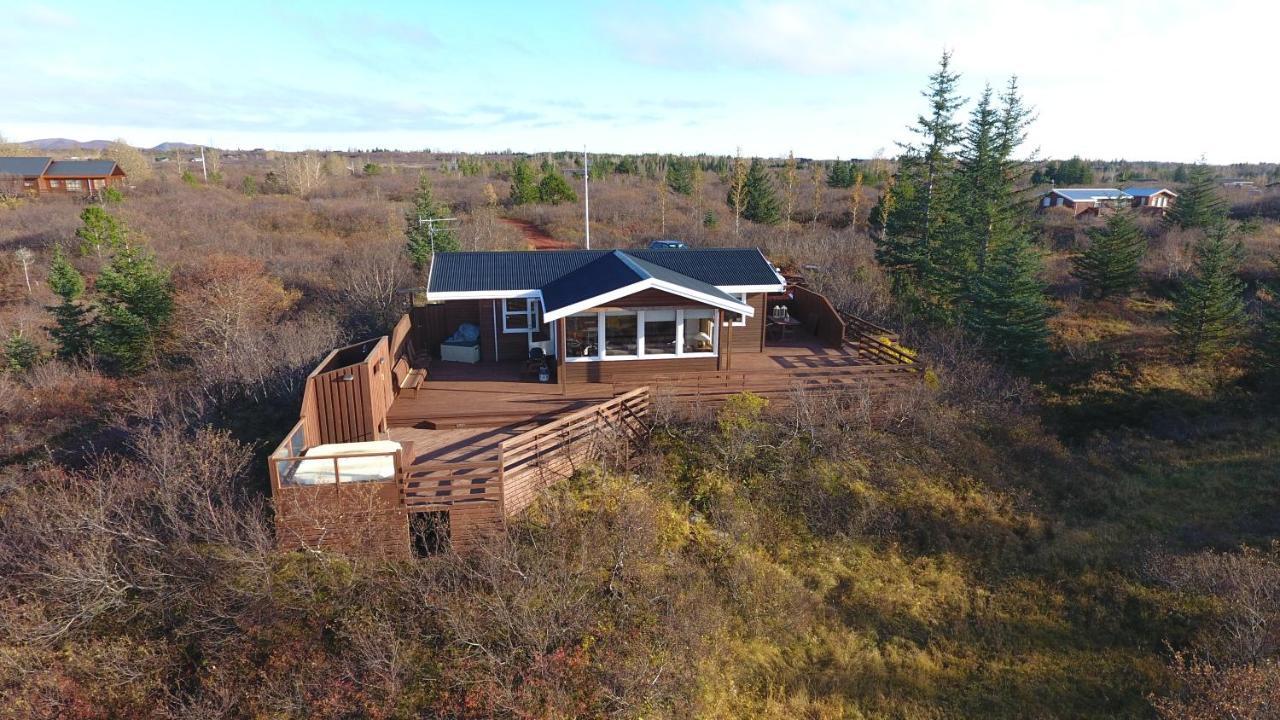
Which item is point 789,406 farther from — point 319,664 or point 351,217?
point 351,217

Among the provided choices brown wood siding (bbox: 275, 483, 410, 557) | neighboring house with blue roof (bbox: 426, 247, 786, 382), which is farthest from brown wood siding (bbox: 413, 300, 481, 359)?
brown wood siding (bbox: 275, 483, 410, 557)

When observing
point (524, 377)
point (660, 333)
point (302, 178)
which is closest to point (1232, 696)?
point (660, 333)

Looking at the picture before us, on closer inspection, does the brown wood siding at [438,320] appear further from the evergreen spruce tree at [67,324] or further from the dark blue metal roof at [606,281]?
the evergreen spruce tree at [67,324]

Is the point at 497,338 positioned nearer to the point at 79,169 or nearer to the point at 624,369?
the point at 624,369

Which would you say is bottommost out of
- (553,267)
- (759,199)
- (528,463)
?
(528,463)

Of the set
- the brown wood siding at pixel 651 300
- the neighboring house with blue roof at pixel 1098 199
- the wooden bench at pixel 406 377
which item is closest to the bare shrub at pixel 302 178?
the wooden bench at pixel 406 377

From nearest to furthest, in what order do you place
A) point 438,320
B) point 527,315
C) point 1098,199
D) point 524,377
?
point 524,377, point 527,315, point 438,320, point 1098,199

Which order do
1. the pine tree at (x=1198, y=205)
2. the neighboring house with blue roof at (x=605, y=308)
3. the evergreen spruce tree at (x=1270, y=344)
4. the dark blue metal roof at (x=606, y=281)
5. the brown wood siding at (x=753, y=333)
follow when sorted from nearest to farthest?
1. the dark blue metal roof at (x=606, y=281)
2. the neighboring house with blue roof at (x=605, y=308)
3. the brown wood siding at (x=753, y=333)
4. the evergreen spruce tree at (x=1270, y=344)
5. the pine tree at (x=1198, y=205)
